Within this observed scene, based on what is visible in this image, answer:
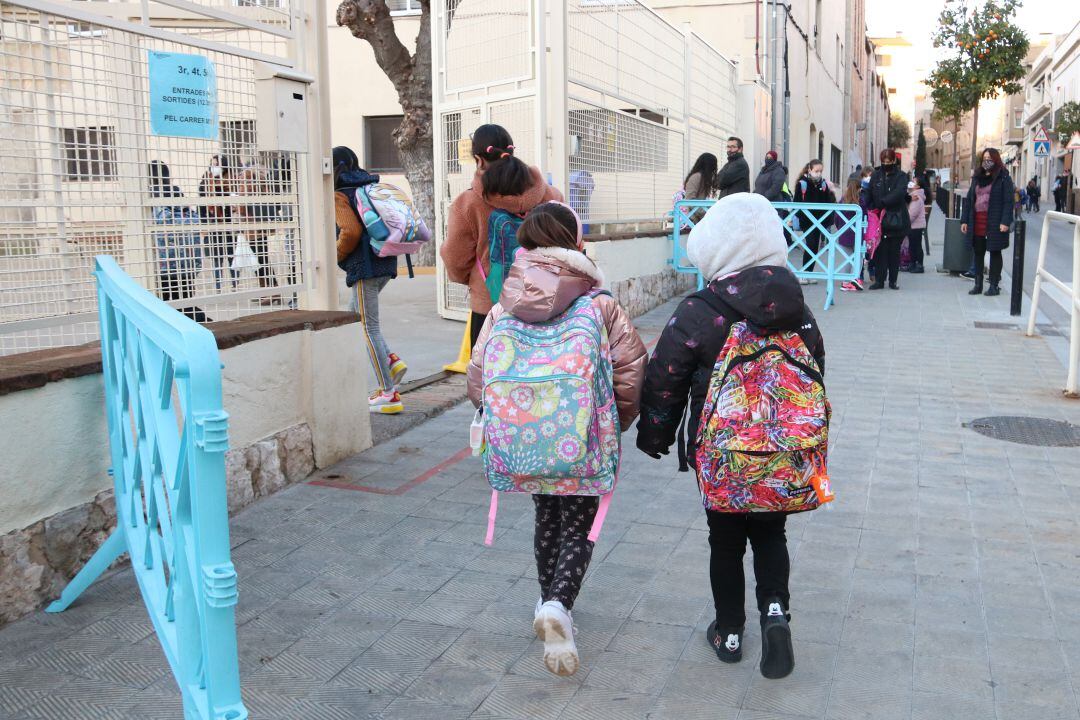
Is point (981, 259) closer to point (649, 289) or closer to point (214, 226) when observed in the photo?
point (649, 289)

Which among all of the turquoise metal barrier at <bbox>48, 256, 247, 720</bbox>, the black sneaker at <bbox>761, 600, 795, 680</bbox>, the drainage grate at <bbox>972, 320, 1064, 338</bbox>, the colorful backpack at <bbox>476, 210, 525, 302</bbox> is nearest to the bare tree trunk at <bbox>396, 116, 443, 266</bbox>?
the drainage grate at <bbox>972, 320, 1064, 338</bbox>

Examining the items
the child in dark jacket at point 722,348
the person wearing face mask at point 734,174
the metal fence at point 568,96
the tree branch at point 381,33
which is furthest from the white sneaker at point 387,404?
the tree branch at point 381,33

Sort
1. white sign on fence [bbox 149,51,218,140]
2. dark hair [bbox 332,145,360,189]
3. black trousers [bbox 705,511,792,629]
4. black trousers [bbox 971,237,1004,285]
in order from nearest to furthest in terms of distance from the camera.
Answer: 1. black trousers [bbox 705,511,792,629]
2. white sign on fence [bbox 149,51,218,140]
3. dark hair [bbox 332,145,360,189]
4. black trousers [bbox 971,237,1004,285]

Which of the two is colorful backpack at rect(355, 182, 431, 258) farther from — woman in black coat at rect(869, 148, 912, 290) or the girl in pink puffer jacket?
woman in black coat at rect(869, 148, 912, 290)

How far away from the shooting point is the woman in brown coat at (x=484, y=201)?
186 inches

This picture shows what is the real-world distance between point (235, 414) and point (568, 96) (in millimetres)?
Result: 5496

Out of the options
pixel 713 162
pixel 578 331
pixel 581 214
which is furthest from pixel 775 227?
pixel 713 162

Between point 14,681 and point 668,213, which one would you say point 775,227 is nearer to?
point 14,681

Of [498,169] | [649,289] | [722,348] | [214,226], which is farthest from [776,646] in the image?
[649,289]

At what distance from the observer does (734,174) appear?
12164 millimetres

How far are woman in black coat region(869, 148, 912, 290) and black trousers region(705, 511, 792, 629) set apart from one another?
10.6 m

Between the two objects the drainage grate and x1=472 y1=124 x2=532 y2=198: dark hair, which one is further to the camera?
the drainage grate

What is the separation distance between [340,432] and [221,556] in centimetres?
337

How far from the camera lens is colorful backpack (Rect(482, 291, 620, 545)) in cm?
291
